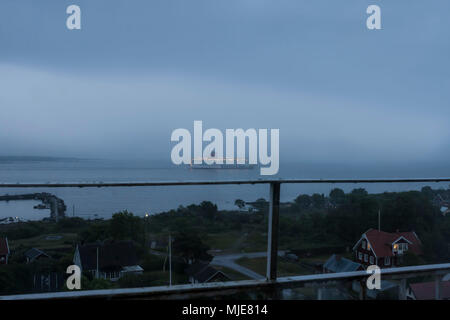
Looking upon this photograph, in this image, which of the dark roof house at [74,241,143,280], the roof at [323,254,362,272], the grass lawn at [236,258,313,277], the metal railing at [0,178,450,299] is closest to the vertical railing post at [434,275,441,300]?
the metal railing at [0,178,450,299]

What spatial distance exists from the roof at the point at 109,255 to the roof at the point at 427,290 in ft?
6.72

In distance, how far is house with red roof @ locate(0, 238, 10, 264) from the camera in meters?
1.87

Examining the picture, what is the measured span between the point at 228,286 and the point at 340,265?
0.85m

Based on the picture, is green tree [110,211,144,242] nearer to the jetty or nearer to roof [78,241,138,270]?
roof [78,241,138,270]

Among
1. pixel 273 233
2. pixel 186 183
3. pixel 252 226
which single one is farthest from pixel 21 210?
pixel 273 233

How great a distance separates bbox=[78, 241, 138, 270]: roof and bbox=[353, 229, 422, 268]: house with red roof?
1.62 m

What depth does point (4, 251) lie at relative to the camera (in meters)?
1.87

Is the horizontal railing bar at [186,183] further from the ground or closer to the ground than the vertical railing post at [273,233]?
further from the ground

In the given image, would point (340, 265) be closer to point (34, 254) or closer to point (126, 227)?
point (126, 227)

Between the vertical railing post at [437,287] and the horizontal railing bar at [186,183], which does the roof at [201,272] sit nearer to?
the horizontal railing bar at [186,183]

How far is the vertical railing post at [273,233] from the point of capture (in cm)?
218

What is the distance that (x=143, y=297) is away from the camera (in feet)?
6.45

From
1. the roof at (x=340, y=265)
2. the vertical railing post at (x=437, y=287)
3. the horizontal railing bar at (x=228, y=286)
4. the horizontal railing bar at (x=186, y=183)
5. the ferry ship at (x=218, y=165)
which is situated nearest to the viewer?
the horizontal railing bar at (x=186, y=183)
